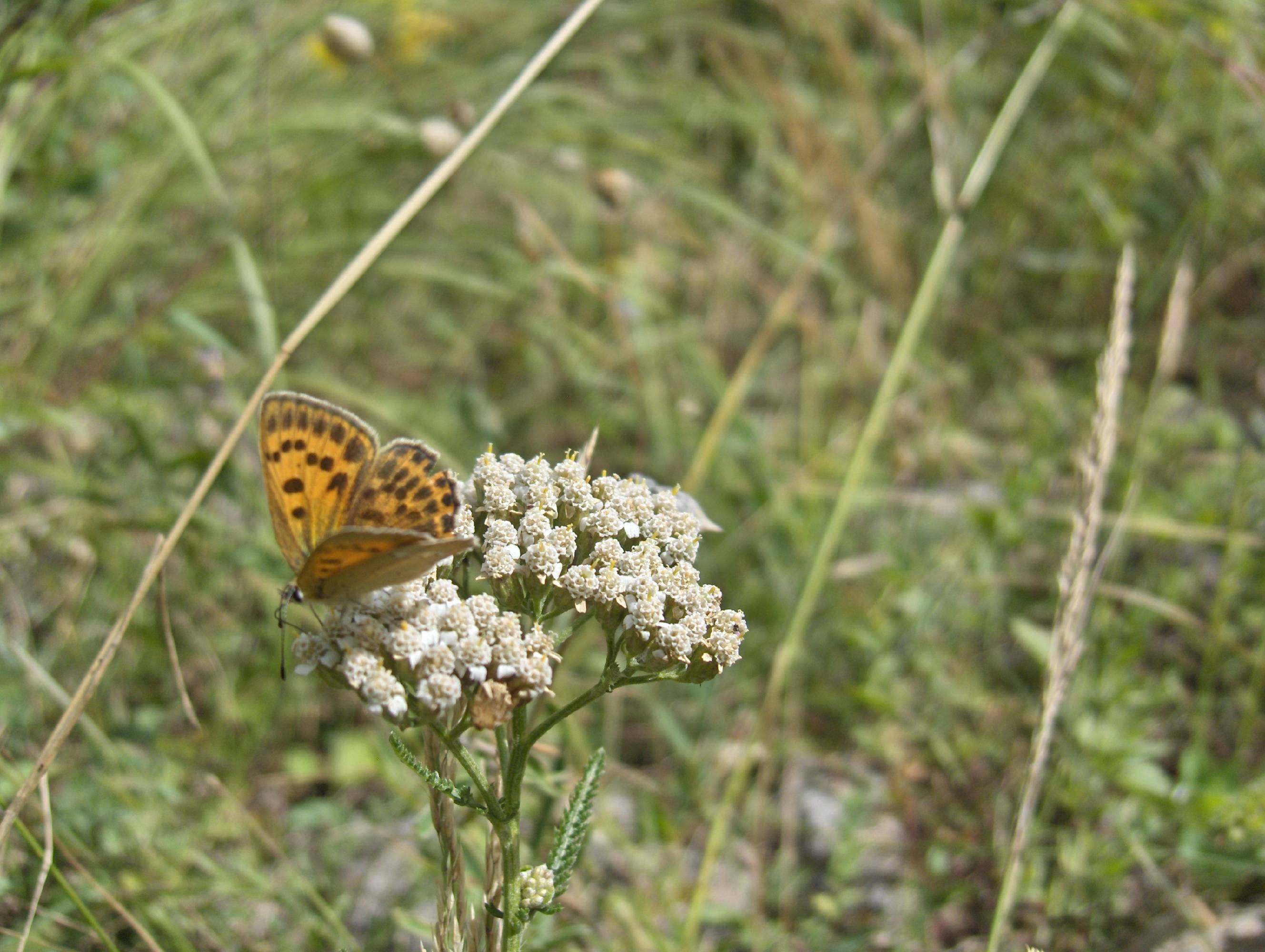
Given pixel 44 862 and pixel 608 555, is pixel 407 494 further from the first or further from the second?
pixel 44 862

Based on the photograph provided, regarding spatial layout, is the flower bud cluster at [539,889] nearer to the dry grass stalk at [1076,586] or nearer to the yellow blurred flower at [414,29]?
the dry grass stalk at [1076,586]

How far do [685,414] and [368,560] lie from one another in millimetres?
2525

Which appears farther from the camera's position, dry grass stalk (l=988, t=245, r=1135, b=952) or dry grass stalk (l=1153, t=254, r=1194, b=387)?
dry grass stalk (l=1153, t=254, r=1194, b=387)

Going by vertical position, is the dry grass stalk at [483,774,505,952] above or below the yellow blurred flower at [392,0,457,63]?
below

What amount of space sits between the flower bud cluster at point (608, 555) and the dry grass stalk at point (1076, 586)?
2.76 feet

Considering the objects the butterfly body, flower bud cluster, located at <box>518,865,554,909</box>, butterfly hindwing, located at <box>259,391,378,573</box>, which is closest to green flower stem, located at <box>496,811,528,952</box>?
flower bud cluster, located at <box>518,865,554,909</box>

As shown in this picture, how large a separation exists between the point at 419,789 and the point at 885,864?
1.55m

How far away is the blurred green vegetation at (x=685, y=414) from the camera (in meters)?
3.08

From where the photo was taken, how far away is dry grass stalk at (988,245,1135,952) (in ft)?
7.89

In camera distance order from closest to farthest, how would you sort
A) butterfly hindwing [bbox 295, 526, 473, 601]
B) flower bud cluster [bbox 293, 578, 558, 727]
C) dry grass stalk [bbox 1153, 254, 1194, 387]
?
butterfly hindwing [bbox 295, 526, 473, 601] < flower bud cluster [bbox 293, 578, 558, 727] < dry grass stalk [bbox 1153, 254, 1194, 387]

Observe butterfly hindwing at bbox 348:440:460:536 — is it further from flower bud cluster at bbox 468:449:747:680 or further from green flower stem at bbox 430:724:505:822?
green flower stem at bbox 430:724:505:822

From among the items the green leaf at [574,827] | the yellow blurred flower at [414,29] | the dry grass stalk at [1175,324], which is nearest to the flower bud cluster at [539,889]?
the green leaf at [574,827]

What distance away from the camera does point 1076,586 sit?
8.21ft

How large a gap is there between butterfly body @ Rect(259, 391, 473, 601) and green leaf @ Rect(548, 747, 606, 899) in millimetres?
546
